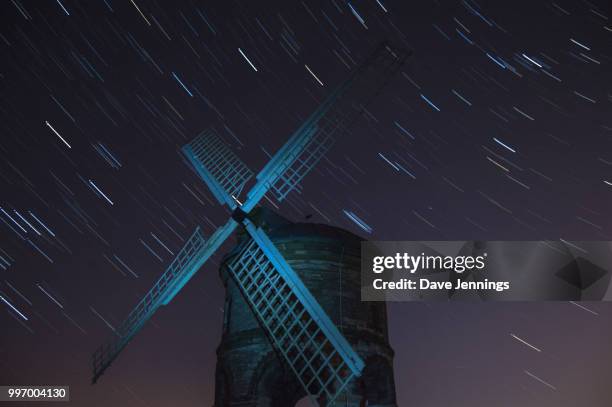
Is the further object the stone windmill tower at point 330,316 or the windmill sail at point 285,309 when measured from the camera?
the stone windmill tower at point 330,316

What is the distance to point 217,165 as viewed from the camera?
56.2 ft

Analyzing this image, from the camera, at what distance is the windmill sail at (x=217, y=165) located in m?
15.5

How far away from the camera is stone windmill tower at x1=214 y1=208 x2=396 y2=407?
1337 centimetres

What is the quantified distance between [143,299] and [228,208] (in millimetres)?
3847

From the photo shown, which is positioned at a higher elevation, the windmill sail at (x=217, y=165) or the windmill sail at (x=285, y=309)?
the windmill sail at (x=217, y=165)

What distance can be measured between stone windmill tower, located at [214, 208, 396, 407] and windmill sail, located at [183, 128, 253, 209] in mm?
1757

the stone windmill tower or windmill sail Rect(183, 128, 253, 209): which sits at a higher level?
windmill sail Rect(183, 128, 253, 209)

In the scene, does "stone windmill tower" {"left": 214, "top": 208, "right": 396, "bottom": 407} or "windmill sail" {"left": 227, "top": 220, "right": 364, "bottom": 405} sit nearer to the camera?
"windmill sail" {"left": 227, "top": 220, "right": 364, "bottom": 405}

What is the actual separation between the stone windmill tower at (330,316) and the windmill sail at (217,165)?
176 cm

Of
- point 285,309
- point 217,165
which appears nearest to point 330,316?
point 285,309

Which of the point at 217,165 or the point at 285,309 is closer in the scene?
the point at 285,309

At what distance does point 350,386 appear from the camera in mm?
12570

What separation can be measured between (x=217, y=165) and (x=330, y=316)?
6.39m

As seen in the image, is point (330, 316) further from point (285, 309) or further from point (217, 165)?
point (217, 165)
